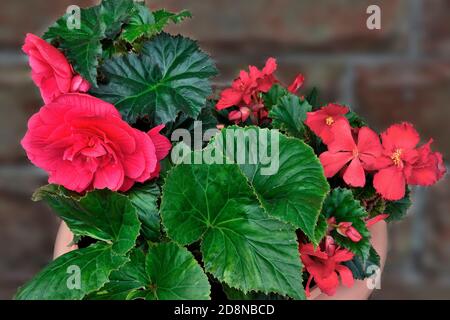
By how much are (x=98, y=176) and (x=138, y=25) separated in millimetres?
190

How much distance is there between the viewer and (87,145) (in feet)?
2.13

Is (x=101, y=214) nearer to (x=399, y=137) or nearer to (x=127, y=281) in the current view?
(x=127, y=281)

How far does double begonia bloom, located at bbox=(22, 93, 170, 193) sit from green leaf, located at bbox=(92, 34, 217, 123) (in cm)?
5

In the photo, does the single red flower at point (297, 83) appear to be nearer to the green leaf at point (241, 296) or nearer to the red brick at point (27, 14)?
the green leaf at point (241, 296)

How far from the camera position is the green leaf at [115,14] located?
28.8 inches

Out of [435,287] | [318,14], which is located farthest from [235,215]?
[435,287]

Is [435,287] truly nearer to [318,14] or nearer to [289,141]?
[318,14]

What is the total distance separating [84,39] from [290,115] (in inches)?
10.6

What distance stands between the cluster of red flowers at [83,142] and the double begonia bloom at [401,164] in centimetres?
25

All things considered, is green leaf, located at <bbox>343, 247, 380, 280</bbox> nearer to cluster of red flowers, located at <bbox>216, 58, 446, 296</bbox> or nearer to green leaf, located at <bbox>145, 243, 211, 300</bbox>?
cluster of red flowers, located at <bbox>216, 58, 446, 296</bbox>

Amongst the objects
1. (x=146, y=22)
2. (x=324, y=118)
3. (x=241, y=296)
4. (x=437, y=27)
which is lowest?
(x=241, y=296)

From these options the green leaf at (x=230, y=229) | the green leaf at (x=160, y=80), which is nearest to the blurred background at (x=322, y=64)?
the green leaf at (x=160, y=80)

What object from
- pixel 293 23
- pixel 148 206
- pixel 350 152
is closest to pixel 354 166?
pixel 350 152

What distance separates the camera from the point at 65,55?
2.33 feet
